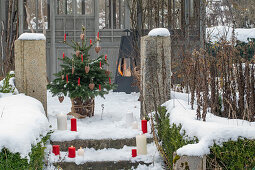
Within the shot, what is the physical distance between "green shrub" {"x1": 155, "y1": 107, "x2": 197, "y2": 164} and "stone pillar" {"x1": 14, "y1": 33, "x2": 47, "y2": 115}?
2.33 meters

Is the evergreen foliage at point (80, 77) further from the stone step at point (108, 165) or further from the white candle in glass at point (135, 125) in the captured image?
the stone step at point (108, 165)

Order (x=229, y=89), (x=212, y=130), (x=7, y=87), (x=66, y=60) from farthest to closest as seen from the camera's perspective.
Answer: (x=66, y=60) → (x=7, y=87) → (x=229, y=89) → (x=212, y=130)

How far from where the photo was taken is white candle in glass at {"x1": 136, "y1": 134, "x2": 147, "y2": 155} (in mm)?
5382

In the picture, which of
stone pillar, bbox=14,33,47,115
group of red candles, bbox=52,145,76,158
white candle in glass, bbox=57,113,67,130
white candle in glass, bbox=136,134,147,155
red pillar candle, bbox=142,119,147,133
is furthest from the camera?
stone pillar, bbox=14,33,47,115

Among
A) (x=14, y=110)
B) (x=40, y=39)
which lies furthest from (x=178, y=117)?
(x=40, y=39)

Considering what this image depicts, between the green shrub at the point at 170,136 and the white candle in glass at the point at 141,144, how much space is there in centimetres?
29

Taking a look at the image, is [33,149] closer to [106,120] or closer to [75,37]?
[106,120]

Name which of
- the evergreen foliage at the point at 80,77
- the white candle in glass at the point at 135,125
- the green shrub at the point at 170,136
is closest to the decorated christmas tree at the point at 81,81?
the evergreen foliage at the point at 80,77

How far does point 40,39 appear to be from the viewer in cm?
703

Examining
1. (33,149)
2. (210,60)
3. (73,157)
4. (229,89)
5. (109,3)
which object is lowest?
(73,157)

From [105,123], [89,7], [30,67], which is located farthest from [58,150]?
[89,7]

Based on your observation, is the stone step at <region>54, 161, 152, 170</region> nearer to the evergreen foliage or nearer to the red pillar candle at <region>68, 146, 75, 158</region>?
the red pillar candle at <region>68, 146, 75, 158</region>

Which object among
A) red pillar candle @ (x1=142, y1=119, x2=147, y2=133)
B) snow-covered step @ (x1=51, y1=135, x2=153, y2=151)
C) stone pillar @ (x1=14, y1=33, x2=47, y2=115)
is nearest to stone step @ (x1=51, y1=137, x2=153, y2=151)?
snow-covered step @ (x1=51, y1=135, x2=153, y2=151)

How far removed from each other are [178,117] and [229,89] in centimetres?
88
